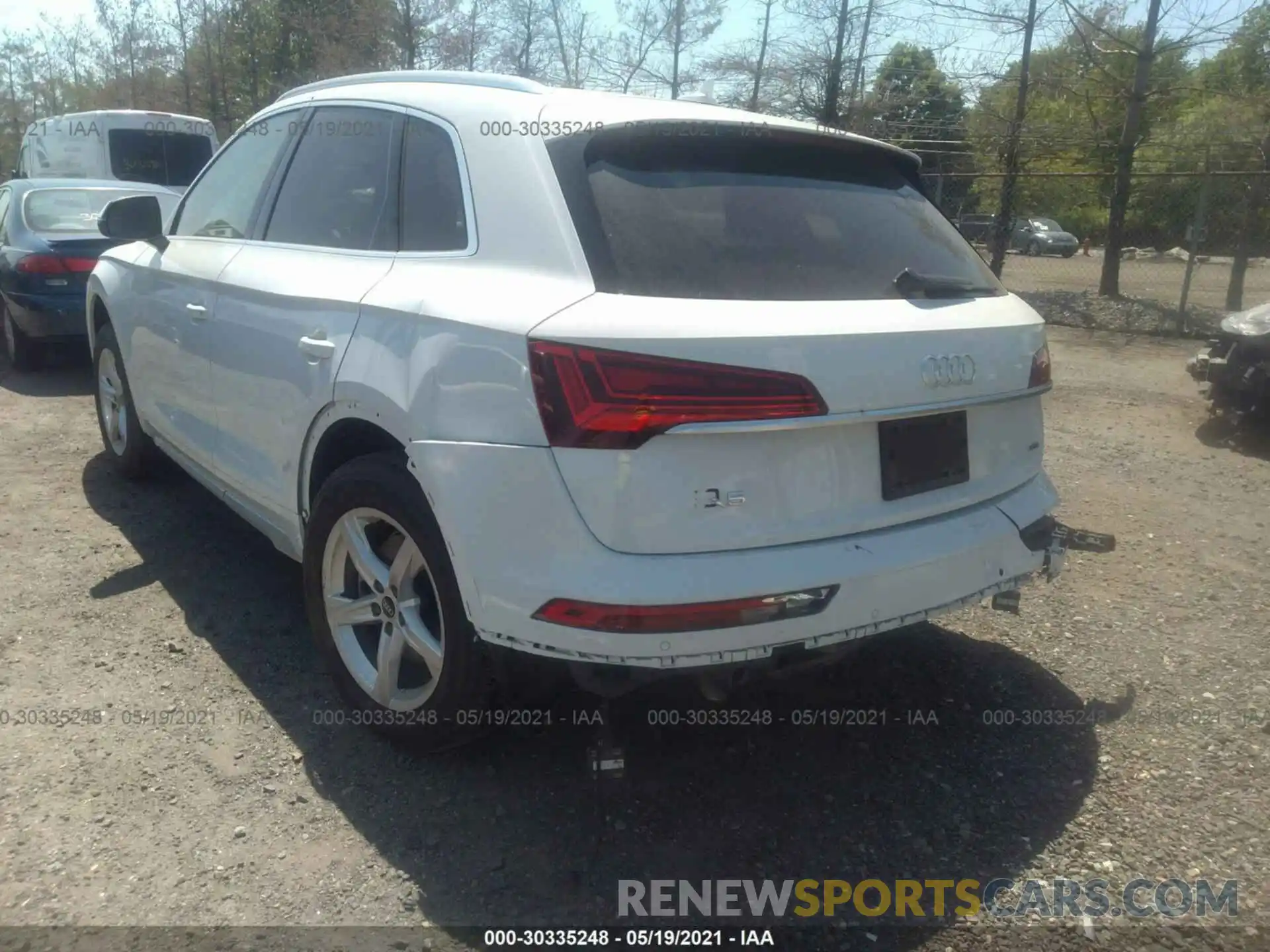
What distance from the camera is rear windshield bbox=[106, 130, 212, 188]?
1428cm

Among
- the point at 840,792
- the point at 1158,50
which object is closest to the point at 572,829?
the point at 840,792

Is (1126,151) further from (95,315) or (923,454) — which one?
(923,454)

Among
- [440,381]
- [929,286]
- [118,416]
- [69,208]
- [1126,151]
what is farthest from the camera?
[1126,151]

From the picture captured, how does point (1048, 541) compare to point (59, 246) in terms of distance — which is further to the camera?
point (59, 246)

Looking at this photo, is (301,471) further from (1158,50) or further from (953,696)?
(1158,50)

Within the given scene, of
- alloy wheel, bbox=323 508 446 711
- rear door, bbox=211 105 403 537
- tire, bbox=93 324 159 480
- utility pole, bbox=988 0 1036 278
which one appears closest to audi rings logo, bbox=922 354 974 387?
alloy wheel, bbox=323 508 446 711

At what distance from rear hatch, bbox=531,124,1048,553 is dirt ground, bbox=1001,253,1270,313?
1183cm

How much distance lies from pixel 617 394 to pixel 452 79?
1.49 m

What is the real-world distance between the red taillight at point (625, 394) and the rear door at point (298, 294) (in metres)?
0.92

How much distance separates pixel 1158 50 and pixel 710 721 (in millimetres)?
14305

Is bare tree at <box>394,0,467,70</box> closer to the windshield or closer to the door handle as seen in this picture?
the windshield

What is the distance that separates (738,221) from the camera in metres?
2.66

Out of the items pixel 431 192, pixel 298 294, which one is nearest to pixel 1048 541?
pixel 431 192

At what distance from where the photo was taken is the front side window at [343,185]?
10.5ft
